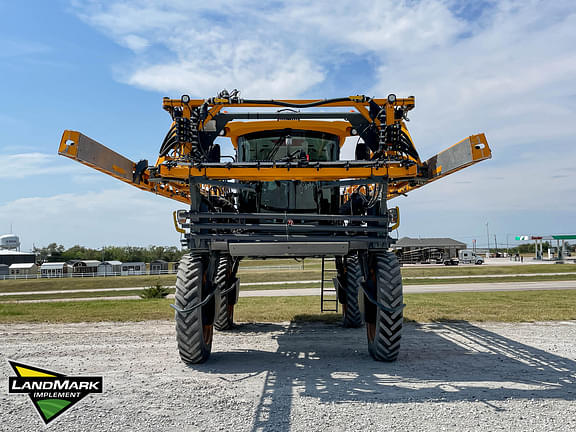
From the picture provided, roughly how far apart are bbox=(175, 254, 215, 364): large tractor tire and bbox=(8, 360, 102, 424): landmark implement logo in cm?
135

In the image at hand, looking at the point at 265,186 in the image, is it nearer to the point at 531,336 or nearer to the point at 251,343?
the point at 251,343

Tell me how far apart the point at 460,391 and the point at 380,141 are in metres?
3.86

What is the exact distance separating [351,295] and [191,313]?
530 centimetres

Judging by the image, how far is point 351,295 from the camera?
11.3 m

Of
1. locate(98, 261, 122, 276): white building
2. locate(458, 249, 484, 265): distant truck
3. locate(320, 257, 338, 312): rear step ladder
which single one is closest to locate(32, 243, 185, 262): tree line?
locate(98, 261, 122, 276): white building

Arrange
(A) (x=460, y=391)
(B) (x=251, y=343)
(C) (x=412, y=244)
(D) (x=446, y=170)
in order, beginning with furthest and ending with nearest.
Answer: (C) (x=412, y=244), (B) (x=251, y=343), (D) (x=446, y=170), (A) (x=460, y=391)

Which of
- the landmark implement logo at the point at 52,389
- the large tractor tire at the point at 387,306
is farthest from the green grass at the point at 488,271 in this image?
the landmark implement logo at the point at 52,389

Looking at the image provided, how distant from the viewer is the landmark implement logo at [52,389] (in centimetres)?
498

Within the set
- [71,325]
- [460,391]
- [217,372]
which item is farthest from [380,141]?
[71,325]

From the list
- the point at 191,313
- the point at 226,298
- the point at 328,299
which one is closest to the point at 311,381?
the point at 191,313

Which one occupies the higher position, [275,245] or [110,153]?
[110,153]

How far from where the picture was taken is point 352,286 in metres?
11.5

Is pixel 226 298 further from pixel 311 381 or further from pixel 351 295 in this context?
pixel 311 381

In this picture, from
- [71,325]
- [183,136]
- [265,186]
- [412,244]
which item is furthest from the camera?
[412,244]
